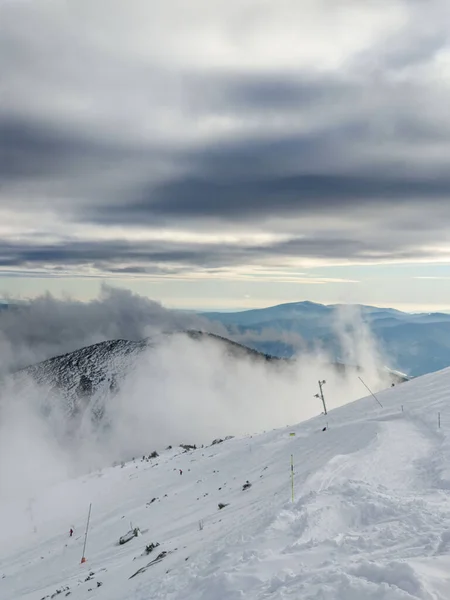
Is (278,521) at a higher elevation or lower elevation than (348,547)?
lower

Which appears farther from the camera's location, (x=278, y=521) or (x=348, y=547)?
(x=278, y=521)

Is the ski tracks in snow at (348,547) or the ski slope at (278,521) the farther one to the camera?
the ski slope at (278,521)

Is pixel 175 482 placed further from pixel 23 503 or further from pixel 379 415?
pixel 23 503

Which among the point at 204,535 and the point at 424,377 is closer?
the point at 204,535

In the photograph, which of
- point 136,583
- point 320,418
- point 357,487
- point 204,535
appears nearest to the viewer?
point 136,583

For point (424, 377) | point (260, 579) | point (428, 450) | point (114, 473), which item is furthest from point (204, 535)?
point (114, 473)

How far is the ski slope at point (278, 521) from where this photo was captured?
11164 millimetres

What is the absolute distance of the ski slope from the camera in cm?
1116

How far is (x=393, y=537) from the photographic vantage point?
1290 centimetres

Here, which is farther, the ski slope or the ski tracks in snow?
the ski slope

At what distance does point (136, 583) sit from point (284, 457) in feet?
69.1

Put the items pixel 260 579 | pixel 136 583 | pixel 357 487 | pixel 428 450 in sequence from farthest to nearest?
pixel 428 450 → pixel 357 487 → pixel 136 583 → pixel 260 579

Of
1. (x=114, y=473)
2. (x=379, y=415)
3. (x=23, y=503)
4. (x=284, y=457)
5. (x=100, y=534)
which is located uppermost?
(x=379, y=415)

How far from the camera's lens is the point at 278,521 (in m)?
16.3
